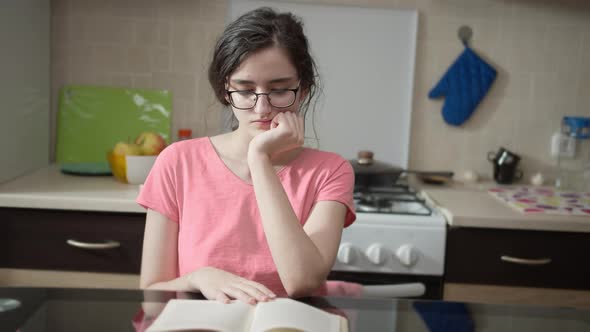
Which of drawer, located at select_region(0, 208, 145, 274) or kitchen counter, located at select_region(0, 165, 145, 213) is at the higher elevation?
kitchen counter, located at select_region(0, 165, 145, 213)

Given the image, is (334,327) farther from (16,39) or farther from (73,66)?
(73,66)

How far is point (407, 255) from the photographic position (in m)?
1.75

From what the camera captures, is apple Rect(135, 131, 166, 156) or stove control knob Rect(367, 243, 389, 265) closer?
stove control knob Rect(367, 243, 389, 265)

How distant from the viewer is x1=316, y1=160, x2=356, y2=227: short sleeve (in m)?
1.19

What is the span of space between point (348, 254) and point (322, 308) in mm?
876

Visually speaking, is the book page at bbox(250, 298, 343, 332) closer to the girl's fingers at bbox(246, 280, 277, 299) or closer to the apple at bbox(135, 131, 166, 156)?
the girl's fingers at bbox(246, 280, 277, 299)

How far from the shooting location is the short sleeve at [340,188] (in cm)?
119

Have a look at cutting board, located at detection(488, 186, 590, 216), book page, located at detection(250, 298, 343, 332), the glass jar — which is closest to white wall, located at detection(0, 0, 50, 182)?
book page, located at detection(250, 298, 343, 332)

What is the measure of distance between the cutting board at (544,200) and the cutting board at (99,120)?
4.63 ft

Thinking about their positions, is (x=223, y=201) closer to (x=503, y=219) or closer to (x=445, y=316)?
(x=445, y=316)

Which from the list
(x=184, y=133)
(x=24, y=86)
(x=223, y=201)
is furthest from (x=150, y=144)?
(x=223, y=201)

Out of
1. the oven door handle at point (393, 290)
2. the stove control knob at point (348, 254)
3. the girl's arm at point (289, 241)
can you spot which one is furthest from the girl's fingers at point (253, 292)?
the stove control knob at point (348, 254)

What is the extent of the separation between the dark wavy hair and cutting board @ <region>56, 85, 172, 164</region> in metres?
1.19

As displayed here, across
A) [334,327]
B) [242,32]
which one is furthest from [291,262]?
[242,32]
